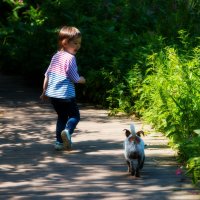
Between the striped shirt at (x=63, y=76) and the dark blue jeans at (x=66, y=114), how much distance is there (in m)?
0.10

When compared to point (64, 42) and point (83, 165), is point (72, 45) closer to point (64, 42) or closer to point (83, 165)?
point (64, 42)

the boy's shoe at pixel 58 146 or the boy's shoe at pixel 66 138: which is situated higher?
the boy's shoe at pixel 66 138

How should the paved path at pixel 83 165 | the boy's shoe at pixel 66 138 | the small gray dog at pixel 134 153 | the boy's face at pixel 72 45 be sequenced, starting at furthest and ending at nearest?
the boy's face at pixel 72 45, the boy's shoe at pixel 66 138, the small gray dog at pixel 134 153, the paved path at pixel 83 165

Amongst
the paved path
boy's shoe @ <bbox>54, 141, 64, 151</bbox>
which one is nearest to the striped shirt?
boy's shoe @ <bbox>54, 141, 64, 151</bbox>

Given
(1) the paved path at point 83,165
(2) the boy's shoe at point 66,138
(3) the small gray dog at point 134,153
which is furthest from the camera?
(2) the boy's shoe at point 66,138

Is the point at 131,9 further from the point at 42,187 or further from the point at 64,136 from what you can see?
the point at 42,187

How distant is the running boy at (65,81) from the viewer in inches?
306

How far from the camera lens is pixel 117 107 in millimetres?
10914

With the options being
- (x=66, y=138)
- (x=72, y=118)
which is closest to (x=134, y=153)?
(x=66, y=138)

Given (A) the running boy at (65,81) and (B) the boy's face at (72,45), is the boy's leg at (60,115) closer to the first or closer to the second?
(A) the running boy at (65,81)

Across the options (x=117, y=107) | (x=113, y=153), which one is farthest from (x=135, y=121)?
(x=113, y=153)

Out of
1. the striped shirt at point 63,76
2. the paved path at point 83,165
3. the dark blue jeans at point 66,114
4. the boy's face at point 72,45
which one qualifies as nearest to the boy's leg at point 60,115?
the dark blue jeans at point 66,114

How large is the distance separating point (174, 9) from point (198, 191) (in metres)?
9.10

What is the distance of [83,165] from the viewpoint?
7.10 meters
